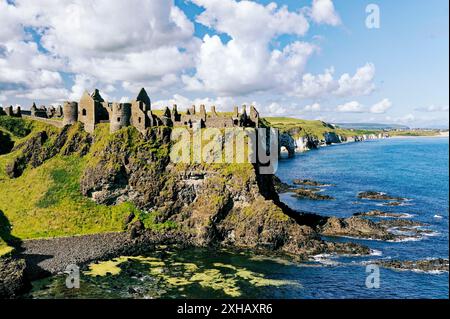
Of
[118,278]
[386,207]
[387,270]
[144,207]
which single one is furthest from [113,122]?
[386,207]

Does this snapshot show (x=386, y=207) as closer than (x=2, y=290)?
No

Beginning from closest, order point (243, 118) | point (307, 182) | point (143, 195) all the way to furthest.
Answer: point (143, 195), point (243, 118), point (307, 182)

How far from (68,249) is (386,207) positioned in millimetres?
79159

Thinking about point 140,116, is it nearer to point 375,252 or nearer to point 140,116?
point 140,116

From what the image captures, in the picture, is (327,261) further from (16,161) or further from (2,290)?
(16,161)

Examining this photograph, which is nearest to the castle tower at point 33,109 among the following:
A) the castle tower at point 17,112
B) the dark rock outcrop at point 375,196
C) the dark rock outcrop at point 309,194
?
the castle tower at point 17,112

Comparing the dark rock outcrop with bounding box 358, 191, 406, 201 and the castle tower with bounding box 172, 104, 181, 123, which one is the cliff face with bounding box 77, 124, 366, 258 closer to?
the castle tower with bounding box 172, 104, 181, 123

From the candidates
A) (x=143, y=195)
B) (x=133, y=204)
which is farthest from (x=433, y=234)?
(x=133, y=204)

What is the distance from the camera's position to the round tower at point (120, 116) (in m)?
88.4

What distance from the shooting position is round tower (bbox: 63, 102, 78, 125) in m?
93.8

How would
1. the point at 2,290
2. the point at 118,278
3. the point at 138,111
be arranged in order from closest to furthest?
the point at 2,290 < the point at 118,278 < the point at 138,111

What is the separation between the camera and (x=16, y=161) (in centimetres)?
9169

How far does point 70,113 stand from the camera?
9519 centimetres

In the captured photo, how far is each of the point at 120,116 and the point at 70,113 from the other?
15.0 m
